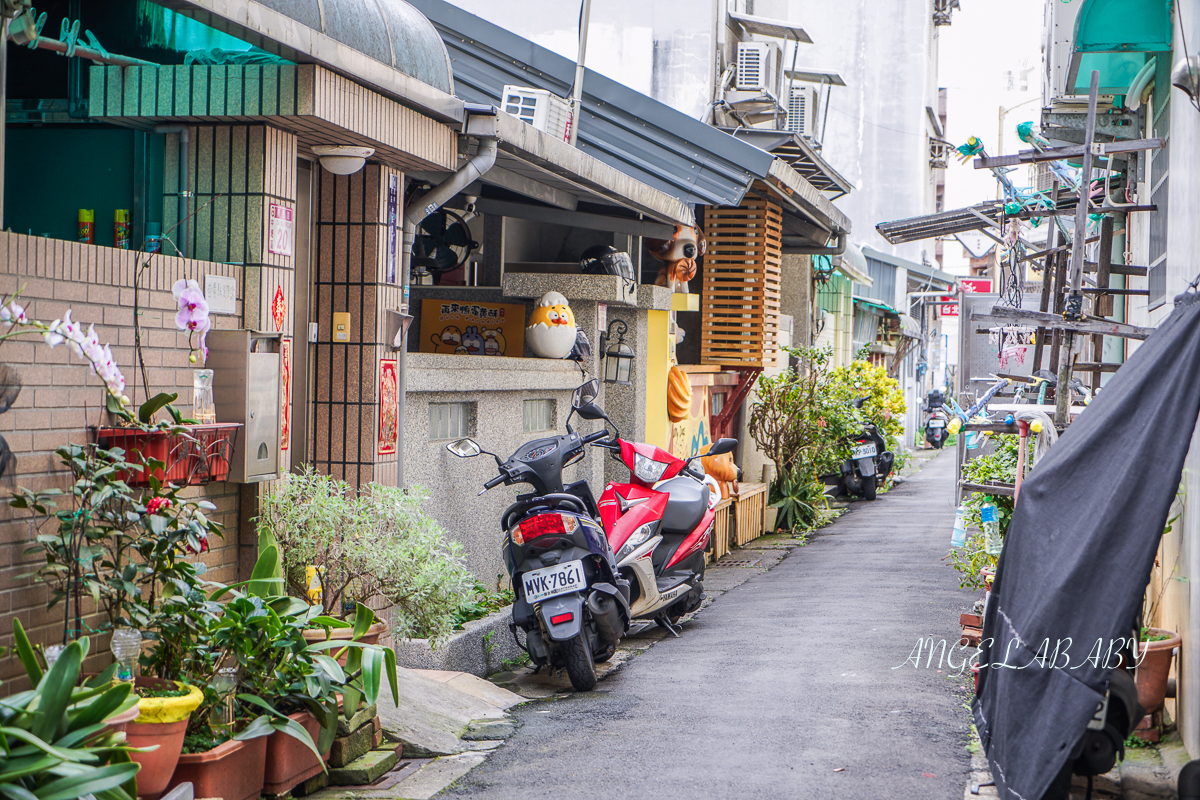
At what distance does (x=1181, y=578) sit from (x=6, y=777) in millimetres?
5542

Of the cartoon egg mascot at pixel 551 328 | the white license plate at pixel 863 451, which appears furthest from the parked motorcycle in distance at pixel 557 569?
the white license plate at pixel 863 451

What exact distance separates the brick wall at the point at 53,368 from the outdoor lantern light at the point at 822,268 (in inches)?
634

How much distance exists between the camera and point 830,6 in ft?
112

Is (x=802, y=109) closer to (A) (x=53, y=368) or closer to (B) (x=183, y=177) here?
(B) (x=183, y=177)

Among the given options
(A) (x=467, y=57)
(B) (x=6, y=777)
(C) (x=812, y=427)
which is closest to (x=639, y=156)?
(A) (x=467, y=57)

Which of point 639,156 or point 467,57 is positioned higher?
point 467,57

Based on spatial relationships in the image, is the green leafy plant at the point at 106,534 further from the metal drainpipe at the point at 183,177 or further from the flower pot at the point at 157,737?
the metal drainpipe at the point at 183,177

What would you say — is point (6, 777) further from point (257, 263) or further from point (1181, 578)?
point (1181, 578)

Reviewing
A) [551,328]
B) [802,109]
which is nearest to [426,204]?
[551,328]

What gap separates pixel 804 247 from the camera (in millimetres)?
17156

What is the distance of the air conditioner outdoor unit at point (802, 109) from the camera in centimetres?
2016

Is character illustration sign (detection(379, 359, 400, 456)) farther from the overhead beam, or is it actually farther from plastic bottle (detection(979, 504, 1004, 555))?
plastic bottle (detection(979, 504, 1004, 555))

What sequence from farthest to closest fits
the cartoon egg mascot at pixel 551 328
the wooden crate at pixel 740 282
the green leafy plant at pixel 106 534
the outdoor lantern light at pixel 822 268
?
1. the outdoor lantern light at pixel 822 268
2. the wooden crate at pixel 740 282
3. the cartoon egg mascot at pixel 551 328
4. the green leafy plant at pixel 106 534

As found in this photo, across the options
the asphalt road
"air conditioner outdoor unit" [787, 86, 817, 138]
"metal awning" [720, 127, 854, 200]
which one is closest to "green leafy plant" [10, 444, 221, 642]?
the asphalt road
